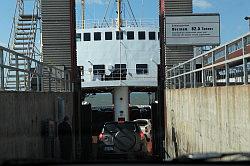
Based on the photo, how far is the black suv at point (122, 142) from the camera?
15.7m

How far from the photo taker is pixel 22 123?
925 centimetres

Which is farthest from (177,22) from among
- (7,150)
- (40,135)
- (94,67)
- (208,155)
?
(208,155)

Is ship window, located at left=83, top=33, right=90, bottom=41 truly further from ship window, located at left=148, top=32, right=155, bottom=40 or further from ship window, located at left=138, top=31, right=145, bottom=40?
ship window, located at left=148, top=32, right=155, bottom=40

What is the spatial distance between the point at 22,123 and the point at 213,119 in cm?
399

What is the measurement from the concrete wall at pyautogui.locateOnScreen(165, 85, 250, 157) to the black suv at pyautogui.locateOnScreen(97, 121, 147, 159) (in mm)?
1521

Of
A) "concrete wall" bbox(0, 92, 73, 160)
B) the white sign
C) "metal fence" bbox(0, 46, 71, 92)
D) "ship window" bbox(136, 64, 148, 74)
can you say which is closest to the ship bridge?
"ship window" bbox(136, 64, 148, 74)

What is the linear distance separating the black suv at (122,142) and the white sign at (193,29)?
892cm

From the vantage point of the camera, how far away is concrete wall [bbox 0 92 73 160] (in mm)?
7615

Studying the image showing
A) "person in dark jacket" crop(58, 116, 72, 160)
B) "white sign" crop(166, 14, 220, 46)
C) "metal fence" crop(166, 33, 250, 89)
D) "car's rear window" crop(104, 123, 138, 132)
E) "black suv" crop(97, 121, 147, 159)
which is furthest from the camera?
"white sign" crop(166, 14, 220, 46)

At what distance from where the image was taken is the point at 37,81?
13.3 metres

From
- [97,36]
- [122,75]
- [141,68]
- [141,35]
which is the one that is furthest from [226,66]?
[97,36]

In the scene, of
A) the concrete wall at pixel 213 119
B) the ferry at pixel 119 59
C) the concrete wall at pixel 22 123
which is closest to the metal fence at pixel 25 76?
Answer: the concrete wall at pixel 22 123

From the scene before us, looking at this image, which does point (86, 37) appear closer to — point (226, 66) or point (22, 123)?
point (226, 66)

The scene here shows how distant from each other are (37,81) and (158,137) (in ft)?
43.1
